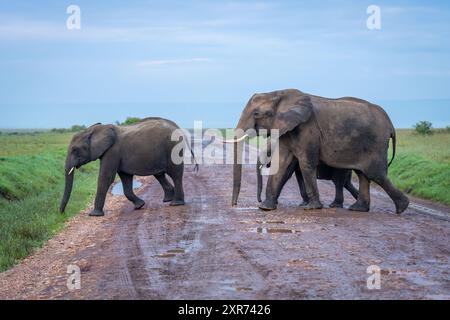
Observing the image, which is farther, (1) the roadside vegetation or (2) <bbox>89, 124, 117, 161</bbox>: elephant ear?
(2) <bbox>89, 124, 117, 161</bbox>: elephant ear

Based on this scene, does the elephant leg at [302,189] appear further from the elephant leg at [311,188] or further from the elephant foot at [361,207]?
the elephant foot at [361,207]

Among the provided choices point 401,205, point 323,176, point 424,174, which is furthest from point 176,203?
point 424,174

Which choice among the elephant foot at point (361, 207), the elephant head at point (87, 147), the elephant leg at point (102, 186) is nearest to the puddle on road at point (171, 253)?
the elephant leg at point (102, 186)

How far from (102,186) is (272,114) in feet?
13.9

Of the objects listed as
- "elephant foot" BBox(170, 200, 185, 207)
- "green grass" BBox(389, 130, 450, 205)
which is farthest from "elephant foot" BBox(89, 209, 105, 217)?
"green grass" BBox(389, 130, 450, 205)

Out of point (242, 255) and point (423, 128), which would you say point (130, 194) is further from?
point (423, 128)

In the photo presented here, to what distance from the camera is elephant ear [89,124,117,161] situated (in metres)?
18.5

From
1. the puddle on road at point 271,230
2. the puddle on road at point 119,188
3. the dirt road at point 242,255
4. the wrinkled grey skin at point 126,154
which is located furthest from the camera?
the puddle on road at point 119,188

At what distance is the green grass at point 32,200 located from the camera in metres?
14.5

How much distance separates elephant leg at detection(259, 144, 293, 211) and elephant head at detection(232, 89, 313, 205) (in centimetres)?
62

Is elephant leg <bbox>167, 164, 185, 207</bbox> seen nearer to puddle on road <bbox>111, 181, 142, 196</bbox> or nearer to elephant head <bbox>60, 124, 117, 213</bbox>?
elephant head <bbox>60, 124, 117, 213</bbox>

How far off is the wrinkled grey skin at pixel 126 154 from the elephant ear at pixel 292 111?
286cm

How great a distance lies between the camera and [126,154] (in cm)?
1883
